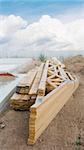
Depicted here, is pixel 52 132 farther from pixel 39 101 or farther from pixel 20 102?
pixel 20 102

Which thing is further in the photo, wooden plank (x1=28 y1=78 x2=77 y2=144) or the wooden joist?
the wooden joist

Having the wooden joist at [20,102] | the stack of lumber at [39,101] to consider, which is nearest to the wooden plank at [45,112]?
the stack of lumber at [39,101]

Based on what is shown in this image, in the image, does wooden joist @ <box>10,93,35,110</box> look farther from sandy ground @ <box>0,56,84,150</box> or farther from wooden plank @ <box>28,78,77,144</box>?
wooden plank @ <box>28,78,77,144</box>

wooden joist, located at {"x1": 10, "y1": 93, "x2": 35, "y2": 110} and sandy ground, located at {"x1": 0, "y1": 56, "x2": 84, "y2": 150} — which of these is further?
wooden joist, located at {"x1": 10, "y1": 93, "x2": 35, "y2": 110}

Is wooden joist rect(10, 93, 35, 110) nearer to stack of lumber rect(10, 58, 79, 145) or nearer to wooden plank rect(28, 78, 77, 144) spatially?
stack of lumber rect(10, 58, 79, 145)

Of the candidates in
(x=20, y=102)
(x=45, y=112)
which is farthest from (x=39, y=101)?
(x=20, y=102)

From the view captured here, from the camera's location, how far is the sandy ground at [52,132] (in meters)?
3.61

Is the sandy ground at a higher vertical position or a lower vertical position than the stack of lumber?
lower

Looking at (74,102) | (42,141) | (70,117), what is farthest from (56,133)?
(74,102)

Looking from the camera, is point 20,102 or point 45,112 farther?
point 20,102

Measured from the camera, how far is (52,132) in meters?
3.91

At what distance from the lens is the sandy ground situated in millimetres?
3608

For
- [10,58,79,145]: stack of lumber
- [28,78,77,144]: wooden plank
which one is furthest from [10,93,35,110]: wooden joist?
[28,78,77,144]: wooden plank

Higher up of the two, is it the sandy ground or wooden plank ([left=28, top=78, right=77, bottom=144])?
wooden plank ([left=28, top=78, right=77, bottom=144])
